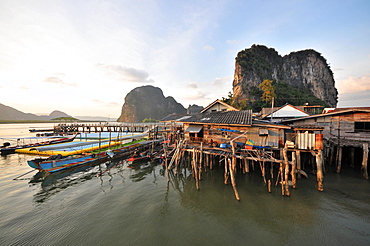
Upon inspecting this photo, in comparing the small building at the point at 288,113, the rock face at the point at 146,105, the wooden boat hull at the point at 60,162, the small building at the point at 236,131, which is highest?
the rock face at the point at 146,105

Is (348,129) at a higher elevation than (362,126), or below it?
below

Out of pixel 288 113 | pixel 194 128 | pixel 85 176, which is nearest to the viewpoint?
pixel 85 176

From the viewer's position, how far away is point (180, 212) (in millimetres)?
8883

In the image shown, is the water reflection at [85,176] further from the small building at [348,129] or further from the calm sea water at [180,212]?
the small building at [348,129]

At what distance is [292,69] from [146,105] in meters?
140

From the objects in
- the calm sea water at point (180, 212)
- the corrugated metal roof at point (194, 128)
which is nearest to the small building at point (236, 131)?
the corrugated metal roof at point (194, 128)

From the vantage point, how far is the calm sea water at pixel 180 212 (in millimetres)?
6973

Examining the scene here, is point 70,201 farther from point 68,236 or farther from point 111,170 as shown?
point 111,170

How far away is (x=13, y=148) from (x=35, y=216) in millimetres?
23707

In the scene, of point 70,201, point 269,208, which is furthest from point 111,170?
point 269,208

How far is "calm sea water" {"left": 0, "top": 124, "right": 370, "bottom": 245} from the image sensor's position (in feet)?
22.9

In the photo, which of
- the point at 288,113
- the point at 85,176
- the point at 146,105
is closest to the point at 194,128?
the point at 85,176

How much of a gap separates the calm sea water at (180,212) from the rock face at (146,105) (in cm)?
15278

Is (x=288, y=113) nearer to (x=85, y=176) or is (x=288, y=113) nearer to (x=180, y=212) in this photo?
(x=180, y=212)
